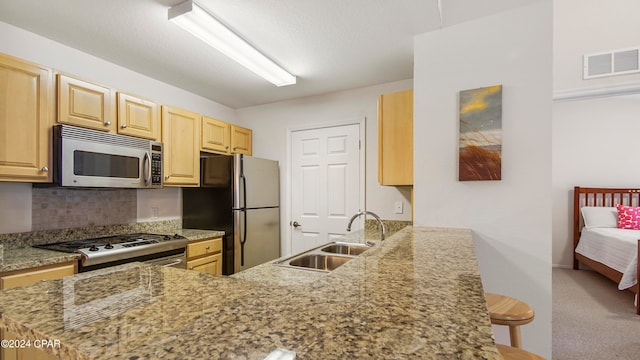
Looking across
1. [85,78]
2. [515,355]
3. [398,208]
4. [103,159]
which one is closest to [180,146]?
[103,159]

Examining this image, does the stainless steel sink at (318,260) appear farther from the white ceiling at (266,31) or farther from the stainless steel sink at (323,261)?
the white ceiling at (266,31)

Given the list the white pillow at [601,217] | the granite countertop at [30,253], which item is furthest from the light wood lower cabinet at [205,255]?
the white pillow at [601,217]

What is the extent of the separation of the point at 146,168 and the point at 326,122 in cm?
188

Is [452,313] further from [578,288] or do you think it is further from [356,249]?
[578,288]

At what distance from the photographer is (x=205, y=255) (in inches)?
104

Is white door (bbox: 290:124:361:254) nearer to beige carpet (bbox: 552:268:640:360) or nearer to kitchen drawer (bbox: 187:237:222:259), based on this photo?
kitchen drawer (bbox: 187:237:222:259)

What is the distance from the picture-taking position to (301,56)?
2.39m

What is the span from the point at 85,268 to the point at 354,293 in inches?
77.1

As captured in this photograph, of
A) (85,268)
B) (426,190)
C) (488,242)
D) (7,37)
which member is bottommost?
(85,268)

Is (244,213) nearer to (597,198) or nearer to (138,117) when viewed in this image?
(138,117)

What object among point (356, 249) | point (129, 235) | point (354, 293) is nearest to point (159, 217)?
point (129, 235)

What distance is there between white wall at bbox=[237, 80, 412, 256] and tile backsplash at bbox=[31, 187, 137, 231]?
159 cm

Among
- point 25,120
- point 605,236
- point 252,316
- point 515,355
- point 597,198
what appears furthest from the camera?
point 597,198

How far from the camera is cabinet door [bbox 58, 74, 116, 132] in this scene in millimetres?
1945
